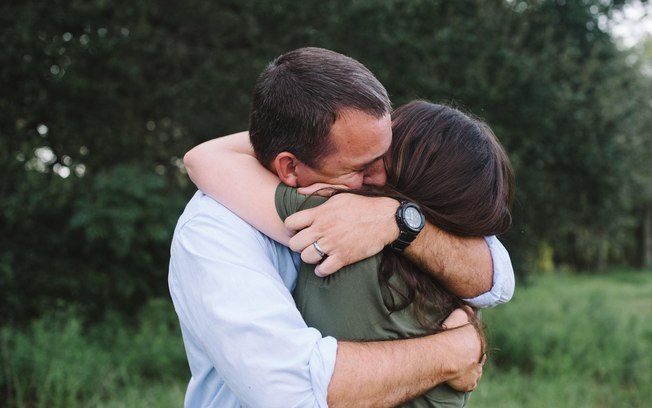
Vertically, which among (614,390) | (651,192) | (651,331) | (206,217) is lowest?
(651,192)

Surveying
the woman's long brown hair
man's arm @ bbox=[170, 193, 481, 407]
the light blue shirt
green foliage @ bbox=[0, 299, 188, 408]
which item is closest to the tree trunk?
green foliage @ bbox=[0, 299, 188, 408]

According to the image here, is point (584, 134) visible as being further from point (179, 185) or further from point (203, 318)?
point (203, 318)

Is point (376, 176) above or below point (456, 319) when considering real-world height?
above

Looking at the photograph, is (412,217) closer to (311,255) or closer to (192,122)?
(311,255)

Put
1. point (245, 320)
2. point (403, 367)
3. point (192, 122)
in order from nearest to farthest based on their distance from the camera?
1. point (245, 320)
2. point (403, 367)
3. point (192, 122)

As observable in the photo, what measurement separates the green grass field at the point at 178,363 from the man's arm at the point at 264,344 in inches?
130

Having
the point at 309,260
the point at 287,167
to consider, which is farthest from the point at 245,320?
the point at 287,167

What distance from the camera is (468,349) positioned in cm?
179

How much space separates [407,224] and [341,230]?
7.2 inches

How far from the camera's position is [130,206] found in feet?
22.9

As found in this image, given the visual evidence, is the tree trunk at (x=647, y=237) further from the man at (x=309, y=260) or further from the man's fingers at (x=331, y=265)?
the man's fingers at (x=331, y=265)

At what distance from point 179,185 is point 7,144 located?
1.97 m

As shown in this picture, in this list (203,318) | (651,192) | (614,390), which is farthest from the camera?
(651,192)

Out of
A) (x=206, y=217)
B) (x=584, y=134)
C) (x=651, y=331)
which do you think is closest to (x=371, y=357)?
(x=206, y=217)
